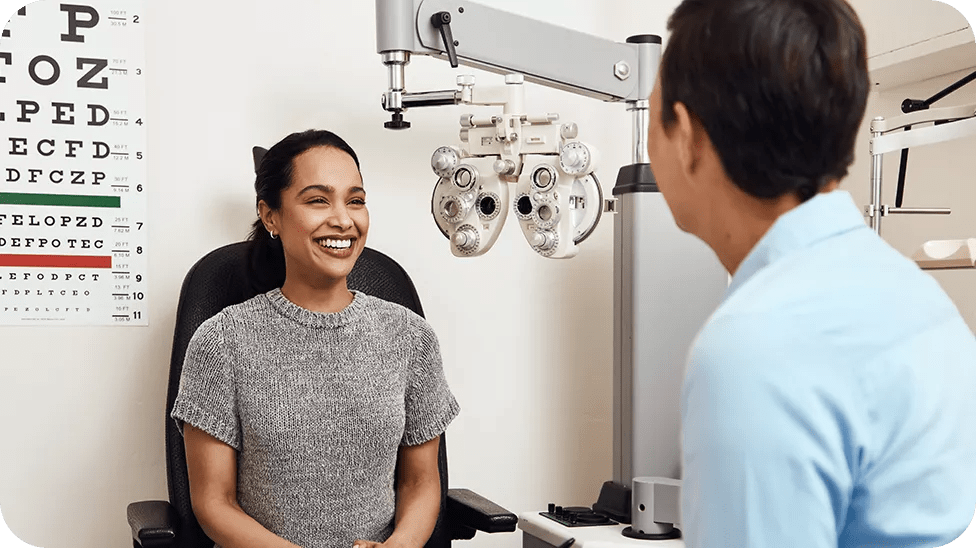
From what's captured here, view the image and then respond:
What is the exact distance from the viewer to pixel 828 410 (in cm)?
59

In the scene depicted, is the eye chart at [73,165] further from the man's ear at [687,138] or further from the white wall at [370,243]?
the man's ear at [687,138]

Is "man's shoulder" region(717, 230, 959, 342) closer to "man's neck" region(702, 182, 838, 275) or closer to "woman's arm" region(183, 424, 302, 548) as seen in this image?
"man's neck" region(702, 182, 838, 275)

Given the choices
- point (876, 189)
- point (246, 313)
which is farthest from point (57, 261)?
point (876, 189)

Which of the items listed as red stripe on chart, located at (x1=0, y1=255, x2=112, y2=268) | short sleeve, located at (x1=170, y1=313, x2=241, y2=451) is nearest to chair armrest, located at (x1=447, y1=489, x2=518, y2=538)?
short sleeve, located at (x1=170, y1=313, x2=241, y2=451)

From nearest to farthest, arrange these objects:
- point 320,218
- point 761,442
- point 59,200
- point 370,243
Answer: point 761,442 < point 320,218 < point 59,200 < point 370,243

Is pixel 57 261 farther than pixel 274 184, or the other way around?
pixel 57 261

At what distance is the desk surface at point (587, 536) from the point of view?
1.88 metres

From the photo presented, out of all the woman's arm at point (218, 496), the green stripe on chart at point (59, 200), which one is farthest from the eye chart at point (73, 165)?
the woman's arm at point (218, 496)

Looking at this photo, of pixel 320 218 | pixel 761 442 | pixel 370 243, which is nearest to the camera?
pixel 761 442

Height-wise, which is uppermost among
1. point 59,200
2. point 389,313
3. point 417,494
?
point 59,200

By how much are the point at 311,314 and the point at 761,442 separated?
131cm

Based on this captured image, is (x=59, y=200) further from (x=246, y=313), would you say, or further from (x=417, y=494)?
(x=417, y=494)

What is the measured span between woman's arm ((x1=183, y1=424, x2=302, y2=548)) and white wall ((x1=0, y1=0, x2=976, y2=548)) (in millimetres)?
472

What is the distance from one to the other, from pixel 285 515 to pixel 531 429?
0.90m
